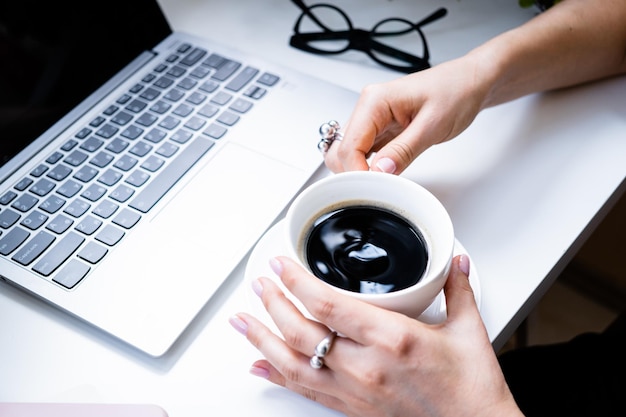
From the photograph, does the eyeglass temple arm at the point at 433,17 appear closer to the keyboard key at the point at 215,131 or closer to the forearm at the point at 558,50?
the forearm at the point at 558,50

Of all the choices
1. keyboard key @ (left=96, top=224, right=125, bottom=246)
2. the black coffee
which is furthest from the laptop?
the black coffee

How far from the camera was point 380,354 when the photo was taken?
0.41 metres

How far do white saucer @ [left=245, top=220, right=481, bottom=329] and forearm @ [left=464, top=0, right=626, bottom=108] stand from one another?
233 mm

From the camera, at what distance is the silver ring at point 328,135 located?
0.58m

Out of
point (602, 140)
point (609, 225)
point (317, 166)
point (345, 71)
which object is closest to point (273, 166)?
point (317, 166)

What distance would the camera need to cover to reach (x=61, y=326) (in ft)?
1.71

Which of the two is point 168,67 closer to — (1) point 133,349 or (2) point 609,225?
(1) point 133,349

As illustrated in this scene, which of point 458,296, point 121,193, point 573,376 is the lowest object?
point 573,376

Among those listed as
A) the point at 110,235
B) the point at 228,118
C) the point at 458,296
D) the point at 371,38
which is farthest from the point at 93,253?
the point at 371,38

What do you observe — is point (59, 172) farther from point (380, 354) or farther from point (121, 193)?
point (380, 354)

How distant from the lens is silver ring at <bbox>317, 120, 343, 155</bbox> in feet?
1.90

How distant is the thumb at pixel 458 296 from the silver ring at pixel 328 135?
20 centimetres

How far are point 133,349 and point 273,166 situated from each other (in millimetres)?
241

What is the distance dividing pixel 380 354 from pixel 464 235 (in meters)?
0.20
